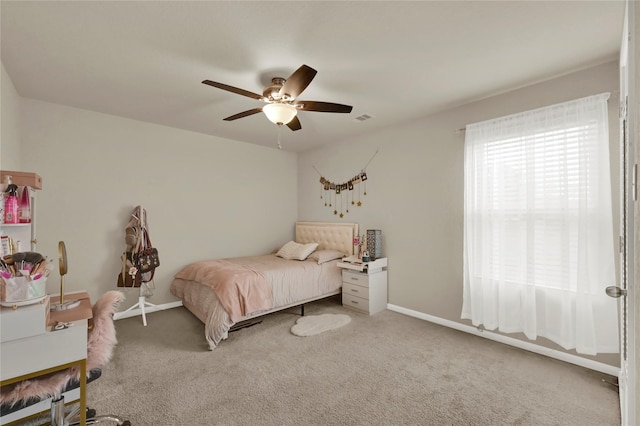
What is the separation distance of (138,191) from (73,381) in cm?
289

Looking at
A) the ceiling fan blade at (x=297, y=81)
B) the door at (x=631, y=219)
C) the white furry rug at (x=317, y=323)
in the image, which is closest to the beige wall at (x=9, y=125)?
the ceiling fan blade at (x=297, y=81)

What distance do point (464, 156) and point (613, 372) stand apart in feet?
7.52

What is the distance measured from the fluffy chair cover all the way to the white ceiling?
6.08ft

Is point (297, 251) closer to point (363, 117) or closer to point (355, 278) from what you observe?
point (355, 278)

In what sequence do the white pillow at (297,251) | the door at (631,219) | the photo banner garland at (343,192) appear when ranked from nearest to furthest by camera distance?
the door at (631,219)
the white pillow at (297,251)
the photo banner garland at (343,192)

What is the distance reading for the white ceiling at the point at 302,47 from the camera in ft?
5.77

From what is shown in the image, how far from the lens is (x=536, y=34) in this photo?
2000 millimetres

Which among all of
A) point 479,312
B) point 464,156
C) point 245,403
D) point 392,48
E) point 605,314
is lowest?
point 245,403

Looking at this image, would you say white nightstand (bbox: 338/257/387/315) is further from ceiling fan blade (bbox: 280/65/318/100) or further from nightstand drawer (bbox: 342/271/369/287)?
ceiling fan blade (bbox: 280/65/318/100)

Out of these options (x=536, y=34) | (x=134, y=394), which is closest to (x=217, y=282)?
(x=134, y=394)

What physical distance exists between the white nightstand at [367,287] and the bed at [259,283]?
0.19 meters

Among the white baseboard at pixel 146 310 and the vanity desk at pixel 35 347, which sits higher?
the vanity desk at pixel 35 347

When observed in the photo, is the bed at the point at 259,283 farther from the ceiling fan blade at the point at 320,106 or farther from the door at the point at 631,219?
the door at the point at 631,219

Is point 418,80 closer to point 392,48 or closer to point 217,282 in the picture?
point 392,48
